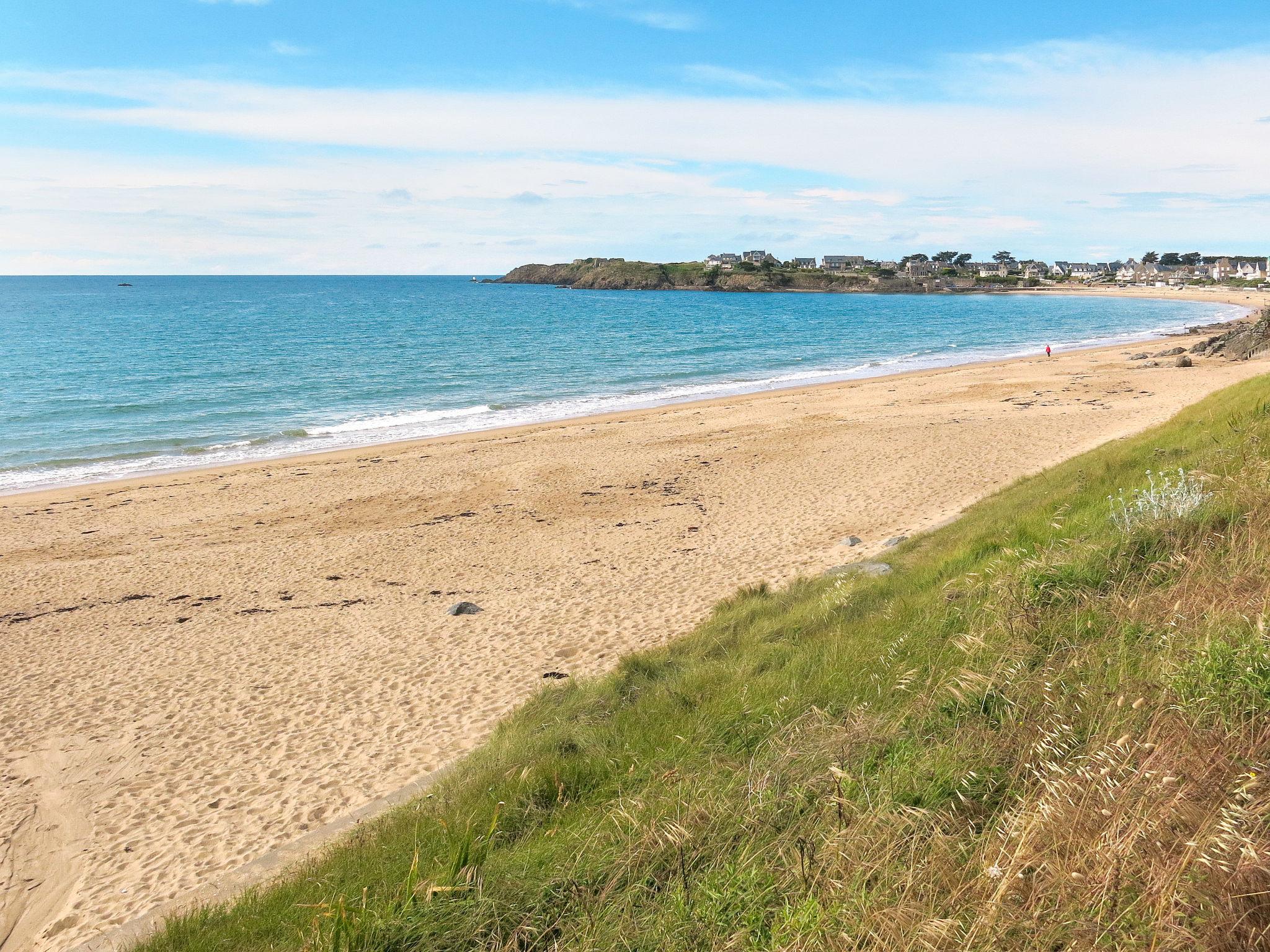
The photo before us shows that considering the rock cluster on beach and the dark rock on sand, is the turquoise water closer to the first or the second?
the rock cluster on beach

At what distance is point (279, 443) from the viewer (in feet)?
90.7

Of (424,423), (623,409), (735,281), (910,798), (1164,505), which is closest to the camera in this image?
(910,798)

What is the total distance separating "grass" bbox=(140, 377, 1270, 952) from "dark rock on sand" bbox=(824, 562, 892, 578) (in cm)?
284

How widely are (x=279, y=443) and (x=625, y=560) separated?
711 inches

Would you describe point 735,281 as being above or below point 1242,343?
above

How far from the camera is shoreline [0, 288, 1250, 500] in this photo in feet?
75.1

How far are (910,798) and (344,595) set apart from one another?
10.8m

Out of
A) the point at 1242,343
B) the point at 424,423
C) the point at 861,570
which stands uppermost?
the point at 1242,343

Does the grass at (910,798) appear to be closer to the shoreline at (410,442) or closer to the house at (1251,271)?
the shoreline at (410,442)

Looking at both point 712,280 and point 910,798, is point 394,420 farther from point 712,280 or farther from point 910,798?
point 712,280

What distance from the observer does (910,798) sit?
398 centimetres

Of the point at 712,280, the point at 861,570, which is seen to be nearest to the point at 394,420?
the point at 861,570

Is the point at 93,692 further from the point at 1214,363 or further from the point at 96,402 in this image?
the point at 1214,363

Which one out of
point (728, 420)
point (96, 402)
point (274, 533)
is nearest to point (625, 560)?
point (274, 533)
